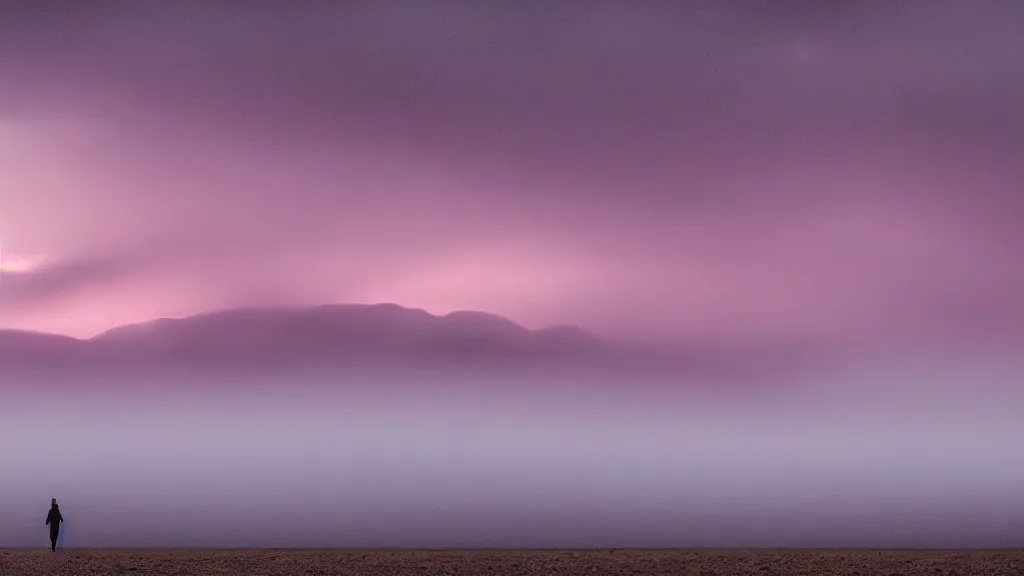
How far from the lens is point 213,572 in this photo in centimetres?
4312

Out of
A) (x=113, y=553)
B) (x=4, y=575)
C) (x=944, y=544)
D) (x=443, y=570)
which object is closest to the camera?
(x=4, y=575)

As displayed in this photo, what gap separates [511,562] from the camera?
1825 inches

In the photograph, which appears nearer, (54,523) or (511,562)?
(511,562)

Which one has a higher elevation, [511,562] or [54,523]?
[54,523]

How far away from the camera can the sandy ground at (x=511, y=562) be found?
43.8 metres

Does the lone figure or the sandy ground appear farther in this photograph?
the lone figure

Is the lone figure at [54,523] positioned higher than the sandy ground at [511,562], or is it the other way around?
the lone figure at [54,523]

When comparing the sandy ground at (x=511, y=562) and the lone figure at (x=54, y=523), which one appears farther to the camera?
the lone figure at (x=54, y=523)

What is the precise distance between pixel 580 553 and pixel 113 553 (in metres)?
24.2

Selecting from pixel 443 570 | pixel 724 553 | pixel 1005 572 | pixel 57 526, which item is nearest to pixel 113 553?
pixel 57 526

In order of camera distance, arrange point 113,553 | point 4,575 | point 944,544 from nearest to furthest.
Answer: point 4,575 → point 113,553 → point 944,544

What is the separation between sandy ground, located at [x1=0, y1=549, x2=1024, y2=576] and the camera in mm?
43750

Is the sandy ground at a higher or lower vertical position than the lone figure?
lower

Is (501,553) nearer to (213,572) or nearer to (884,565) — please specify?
(213,572)
